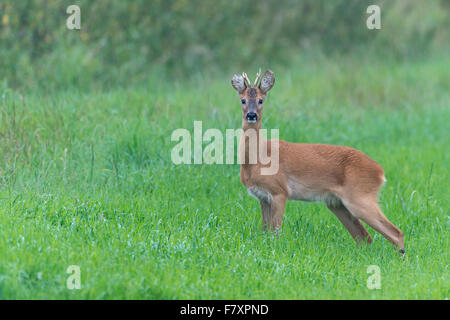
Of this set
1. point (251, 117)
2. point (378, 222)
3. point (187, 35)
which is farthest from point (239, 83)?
point (187, 35)

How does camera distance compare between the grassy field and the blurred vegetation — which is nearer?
the grassy field

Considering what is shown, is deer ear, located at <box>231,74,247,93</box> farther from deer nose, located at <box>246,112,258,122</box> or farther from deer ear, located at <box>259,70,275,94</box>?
deer nose, located at <box>246,112,258,122</box>


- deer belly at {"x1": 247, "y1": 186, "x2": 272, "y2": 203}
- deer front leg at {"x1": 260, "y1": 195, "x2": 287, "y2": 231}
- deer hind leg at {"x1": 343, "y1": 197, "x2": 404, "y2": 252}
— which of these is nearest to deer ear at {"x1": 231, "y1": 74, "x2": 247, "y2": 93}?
deer belly at {"x1": 247, "y1": 186, "x2": 272, "y2": 203}

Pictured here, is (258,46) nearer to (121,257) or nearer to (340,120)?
(340,120)

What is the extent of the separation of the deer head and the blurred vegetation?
13.3ft

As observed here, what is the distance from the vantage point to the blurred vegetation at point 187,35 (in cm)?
1128

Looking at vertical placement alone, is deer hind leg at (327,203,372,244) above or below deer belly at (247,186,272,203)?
below

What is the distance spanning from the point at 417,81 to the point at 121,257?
1005cm

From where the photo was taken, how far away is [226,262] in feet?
17.5

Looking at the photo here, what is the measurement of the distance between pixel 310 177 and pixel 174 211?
1.34m

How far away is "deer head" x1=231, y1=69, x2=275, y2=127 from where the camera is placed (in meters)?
6.17

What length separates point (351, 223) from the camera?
641 centimetres

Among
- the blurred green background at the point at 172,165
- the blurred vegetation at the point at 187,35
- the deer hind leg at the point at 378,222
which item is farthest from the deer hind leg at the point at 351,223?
the blurred vegetation at the point at 187,35
